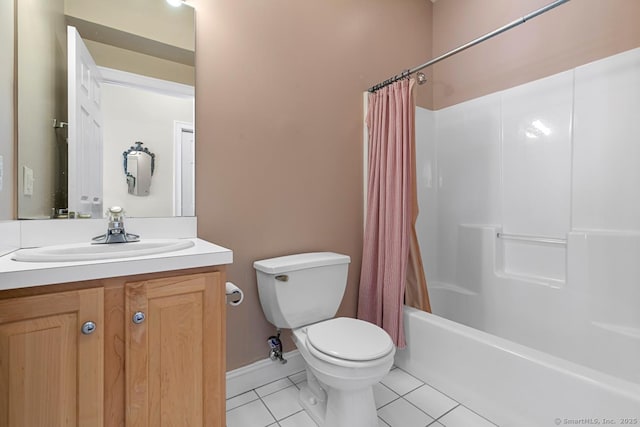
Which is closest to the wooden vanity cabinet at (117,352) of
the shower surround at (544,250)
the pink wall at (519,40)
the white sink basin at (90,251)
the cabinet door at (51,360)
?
the cabinet door at (51,360)

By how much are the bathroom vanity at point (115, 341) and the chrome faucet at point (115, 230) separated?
0.36m

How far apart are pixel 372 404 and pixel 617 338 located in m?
1.29

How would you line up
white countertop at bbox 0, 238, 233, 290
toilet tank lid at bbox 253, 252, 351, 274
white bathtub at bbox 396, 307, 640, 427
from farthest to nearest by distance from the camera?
toilet tank lid at bbox 253, 252, 351, 274, white bathtub at bbox 396, 307, 640, 427, white countertop at bbox 0, 238, 233, 290

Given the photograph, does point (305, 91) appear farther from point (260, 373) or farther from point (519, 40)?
point (260, 373)

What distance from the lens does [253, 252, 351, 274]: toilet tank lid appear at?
Answer: 59.6 inches

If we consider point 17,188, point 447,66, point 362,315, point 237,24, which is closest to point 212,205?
point 17,188

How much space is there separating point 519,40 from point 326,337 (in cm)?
216

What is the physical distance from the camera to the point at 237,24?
1611 mm

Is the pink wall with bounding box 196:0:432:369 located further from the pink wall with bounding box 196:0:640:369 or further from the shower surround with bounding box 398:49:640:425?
the shower surround with bounding box 398:49:640:425

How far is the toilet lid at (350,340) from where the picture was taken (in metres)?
1.21

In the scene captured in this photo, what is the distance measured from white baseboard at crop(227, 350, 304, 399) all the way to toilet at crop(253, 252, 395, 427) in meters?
0.16

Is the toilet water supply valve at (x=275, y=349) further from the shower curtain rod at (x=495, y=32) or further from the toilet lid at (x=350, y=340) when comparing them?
the shower curtain rod at (x=495, y=32)

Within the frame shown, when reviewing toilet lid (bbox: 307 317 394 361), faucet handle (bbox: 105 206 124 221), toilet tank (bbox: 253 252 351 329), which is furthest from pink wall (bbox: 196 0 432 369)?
toilet lid (bbox: 307 317 394 361)

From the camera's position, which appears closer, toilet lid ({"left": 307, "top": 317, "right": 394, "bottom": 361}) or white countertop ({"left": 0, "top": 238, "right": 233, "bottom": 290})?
white countertop ({"left": 0, "top": 238, "right": 233, "bottom": 290})
